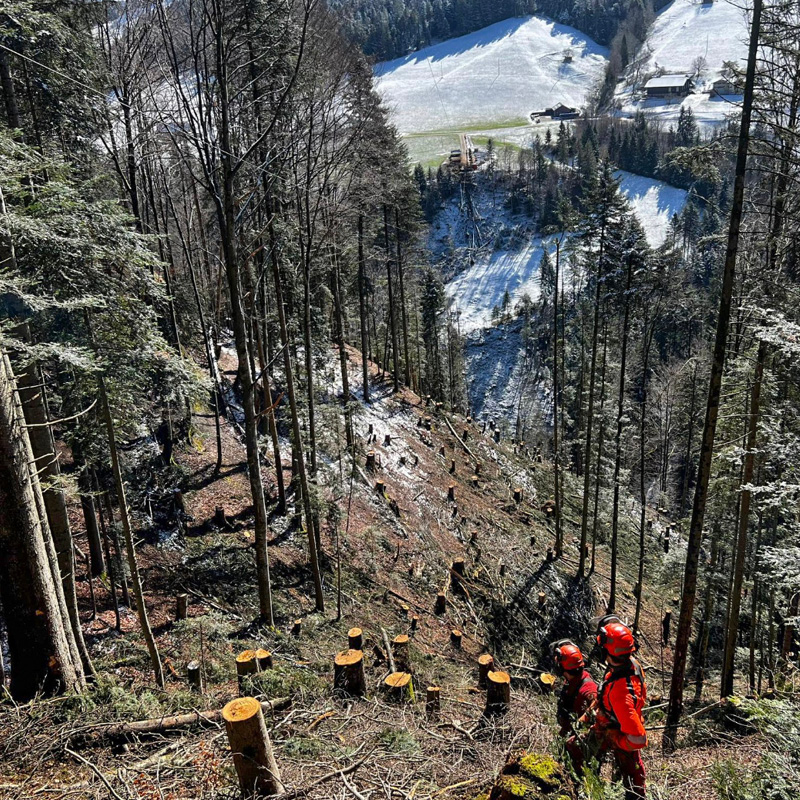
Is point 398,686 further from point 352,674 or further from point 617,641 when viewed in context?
point 617,641

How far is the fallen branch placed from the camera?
15.6ft

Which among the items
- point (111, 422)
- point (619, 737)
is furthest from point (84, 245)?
point (619, 737)

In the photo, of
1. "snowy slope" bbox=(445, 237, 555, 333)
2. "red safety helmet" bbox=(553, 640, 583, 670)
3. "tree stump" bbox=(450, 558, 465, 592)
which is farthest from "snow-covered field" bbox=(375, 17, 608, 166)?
"red safety helmet" bbox=(553, 640, 583, 670)

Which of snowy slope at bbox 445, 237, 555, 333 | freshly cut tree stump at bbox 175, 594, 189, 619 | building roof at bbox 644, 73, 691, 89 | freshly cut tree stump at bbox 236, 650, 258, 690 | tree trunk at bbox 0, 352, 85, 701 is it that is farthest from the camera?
building roof at bbox 644, 73, 691, 89

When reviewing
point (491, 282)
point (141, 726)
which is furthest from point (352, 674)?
point (491, 282)

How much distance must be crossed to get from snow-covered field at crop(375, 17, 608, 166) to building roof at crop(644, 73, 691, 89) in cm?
1483

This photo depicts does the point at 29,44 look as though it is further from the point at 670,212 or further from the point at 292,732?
the point at 670,212

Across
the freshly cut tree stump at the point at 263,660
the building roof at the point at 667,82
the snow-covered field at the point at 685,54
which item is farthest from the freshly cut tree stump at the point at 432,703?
the building roof at the point at 667,82

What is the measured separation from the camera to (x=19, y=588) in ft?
17.4

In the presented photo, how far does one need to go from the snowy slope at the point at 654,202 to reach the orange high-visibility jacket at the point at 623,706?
8128 cm

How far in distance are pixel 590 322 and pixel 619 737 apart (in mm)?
16436

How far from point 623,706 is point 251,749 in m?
3.28

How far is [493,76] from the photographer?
12912 centimetres

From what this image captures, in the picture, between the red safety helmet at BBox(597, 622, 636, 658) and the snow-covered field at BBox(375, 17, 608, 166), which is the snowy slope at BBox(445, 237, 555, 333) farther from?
the red safety helmet at BBox(597, 622, 636, 658)
